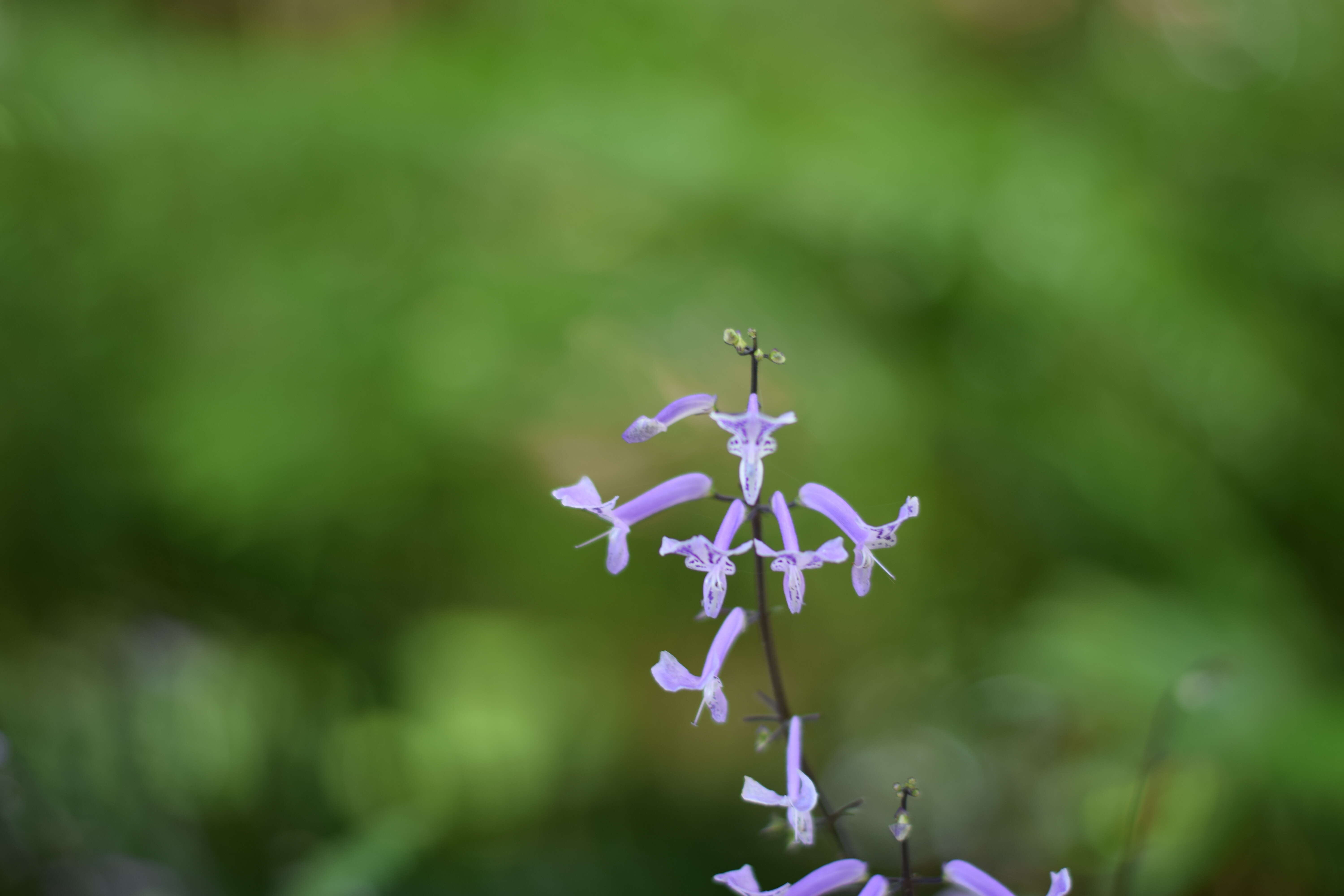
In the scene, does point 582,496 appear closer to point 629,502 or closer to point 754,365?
point 629,502

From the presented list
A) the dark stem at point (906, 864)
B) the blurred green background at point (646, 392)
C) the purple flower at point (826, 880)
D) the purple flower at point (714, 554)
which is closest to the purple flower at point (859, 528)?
the purple flower at point (714, 554)

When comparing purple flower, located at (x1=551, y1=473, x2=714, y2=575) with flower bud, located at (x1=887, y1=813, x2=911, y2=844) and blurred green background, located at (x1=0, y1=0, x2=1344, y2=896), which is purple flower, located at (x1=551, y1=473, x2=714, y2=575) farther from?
blurred green background, located at (x1=0, y1=0, x2=1344, y2=896)

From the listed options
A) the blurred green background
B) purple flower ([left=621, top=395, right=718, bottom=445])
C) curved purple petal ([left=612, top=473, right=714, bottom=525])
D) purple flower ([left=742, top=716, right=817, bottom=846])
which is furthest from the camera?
the blurred green background

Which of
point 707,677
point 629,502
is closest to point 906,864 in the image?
point 707,677

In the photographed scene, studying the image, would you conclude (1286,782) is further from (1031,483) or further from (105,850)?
(105,850)

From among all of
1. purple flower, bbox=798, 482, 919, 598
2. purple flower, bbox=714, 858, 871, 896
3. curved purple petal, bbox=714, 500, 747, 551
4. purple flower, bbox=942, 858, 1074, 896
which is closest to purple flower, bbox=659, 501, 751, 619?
curved purple petal, bbox=714, 500, 747, 551

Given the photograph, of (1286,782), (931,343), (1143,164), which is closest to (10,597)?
(931,343)
